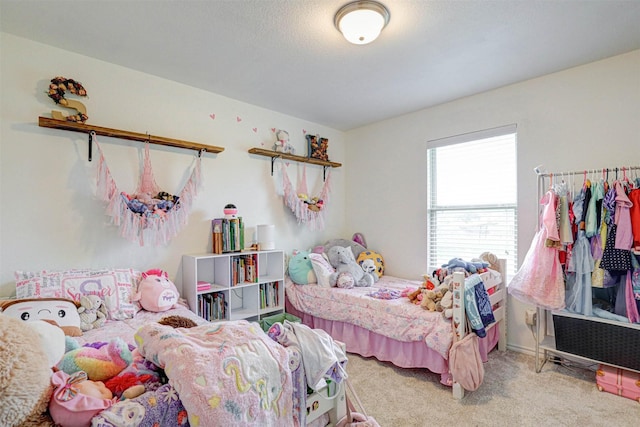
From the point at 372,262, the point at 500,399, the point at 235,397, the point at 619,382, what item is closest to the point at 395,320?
the point at 500,399

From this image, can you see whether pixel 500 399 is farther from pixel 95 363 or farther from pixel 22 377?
pixel 22 377

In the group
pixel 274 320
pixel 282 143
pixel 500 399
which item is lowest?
pixel 500 399

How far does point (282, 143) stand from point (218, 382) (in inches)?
107

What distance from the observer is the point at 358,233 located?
13.3ft

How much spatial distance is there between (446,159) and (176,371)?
316 centimetres

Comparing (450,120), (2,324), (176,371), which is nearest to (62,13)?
(2,324)

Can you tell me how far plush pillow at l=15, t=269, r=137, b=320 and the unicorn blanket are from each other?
3.60 feet

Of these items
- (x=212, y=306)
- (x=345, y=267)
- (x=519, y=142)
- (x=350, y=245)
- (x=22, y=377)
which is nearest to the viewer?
(x=22, y=377)

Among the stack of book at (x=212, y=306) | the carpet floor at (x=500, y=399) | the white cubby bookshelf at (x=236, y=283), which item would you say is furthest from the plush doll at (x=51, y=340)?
the carpet floor at (x=500, y=399)

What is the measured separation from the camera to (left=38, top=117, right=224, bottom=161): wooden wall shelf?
2.09 metres

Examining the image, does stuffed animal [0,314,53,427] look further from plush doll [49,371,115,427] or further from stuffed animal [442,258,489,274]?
stuffed animal [442,258,489,274]

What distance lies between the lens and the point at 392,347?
100 inches

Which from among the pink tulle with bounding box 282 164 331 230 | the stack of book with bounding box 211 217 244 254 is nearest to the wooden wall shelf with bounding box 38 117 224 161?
the stack of book with bounding box 211 217 244 254

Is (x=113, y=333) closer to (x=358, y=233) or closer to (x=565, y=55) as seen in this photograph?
(x=358, y=233)
